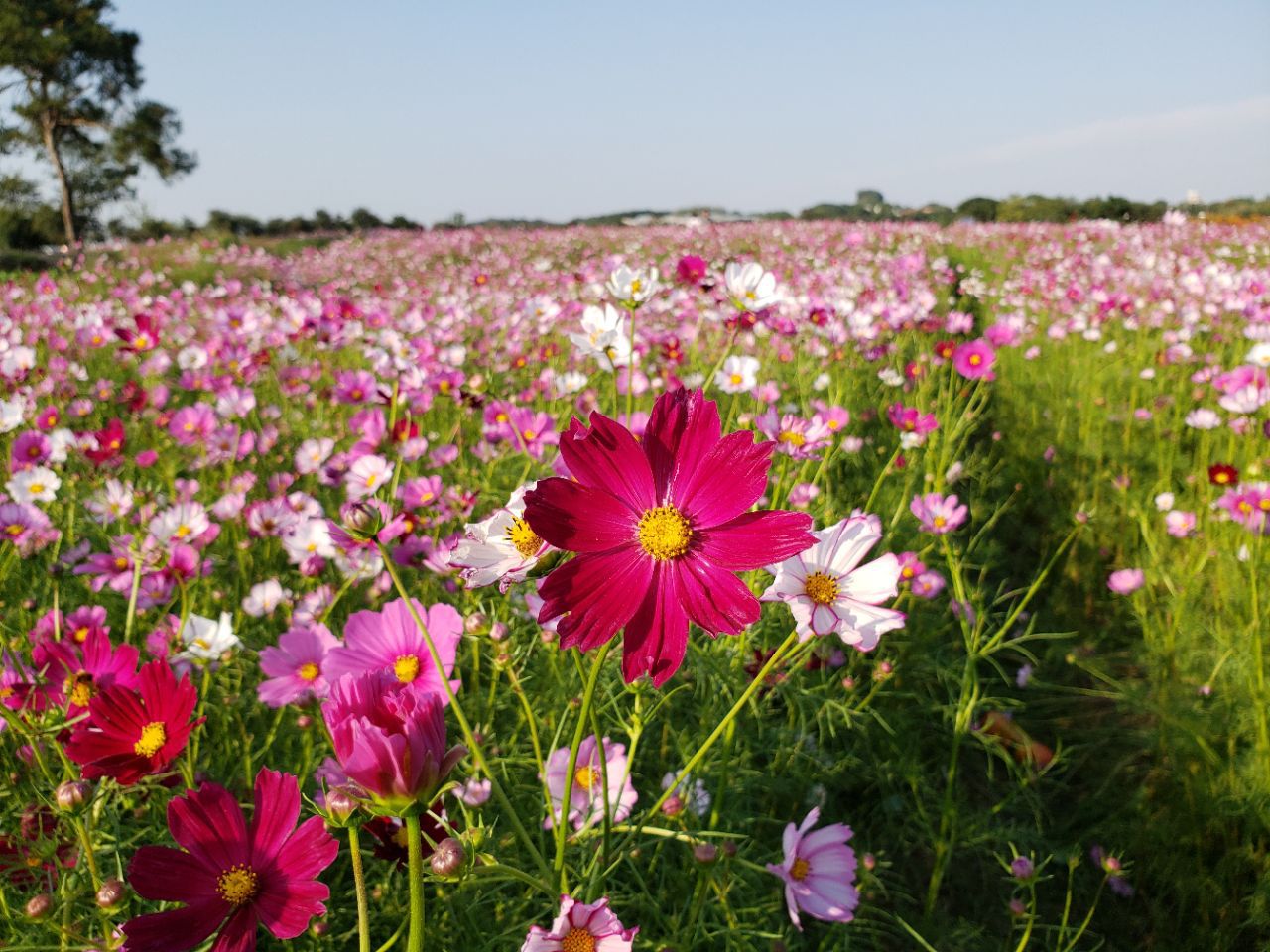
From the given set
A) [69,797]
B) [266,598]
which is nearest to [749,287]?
[266,598]

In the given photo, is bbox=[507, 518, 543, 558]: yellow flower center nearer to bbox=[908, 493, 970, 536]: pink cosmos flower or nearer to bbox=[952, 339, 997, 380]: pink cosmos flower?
bbox=[908, 493, 970, 536]: pink cosmos flower

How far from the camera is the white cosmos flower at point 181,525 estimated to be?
53.4 inches

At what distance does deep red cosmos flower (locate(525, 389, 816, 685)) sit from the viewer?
53cm

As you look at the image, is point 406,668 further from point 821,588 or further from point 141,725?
point 821,588

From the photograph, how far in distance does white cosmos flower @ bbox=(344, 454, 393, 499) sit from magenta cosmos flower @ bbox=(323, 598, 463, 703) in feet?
2.48

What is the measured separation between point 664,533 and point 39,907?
62 centimetres

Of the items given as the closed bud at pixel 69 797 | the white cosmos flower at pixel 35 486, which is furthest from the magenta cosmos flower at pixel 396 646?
the white cosmos flower at pixel 35 486

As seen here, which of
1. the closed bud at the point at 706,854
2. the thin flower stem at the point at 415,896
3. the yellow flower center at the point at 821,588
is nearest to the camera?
the thin flower stem at the point at 415,896

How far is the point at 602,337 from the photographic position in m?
1.34

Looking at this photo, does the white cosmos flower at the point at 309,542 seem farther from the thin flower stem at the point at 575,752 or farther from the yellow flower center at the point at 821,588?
the yellow flower center at the point at 821,588

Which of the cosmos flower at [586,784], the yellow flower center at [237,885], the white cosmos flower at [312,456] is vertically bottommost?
the cosmos flower at [586,784]

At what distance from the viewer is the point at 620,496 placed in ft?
1.90

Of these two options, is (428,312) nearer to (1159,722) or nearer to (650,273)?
(650,273)

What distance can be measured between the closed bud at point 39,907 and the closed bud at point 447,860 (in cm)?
41
